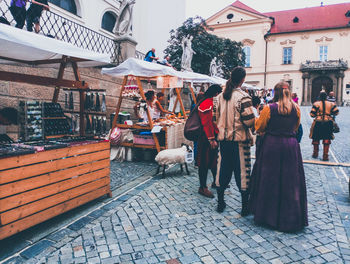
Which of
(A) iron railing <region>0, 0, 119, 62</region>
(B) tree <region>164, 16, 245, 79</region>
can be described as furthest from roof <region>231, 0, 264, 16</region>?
(A) iron railing <region>0, 0, 119, 62</region>

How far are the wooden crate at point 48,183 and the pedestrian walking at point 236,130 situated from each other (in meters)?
1.77

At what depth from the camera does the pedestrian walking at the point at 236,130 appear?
352 centimetres

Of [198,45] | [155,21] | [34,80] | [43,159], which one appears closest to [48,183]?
[43,159]

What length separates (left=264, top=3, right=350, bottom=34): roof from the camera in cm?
3497

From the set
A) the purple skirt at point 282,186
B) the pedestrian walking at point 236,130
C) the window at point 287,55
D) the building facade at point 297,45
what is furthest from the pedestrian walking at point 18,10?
the window at point 287,55

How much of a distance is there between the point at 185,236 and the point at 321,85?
3656 cm

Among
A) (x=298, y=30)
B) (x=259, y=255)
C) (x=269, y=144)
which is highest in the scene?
(x=298, y=30)

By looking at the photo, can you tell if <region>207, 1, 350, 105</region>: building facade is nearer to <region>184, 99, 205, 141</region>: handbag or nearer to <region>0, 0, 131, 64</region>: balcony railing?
<region>0, 0, 131, 64</region>: balcony railing

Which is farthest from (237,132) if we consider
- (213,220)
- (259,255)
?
(259,255)

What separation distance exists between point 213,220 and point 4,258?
2.37m

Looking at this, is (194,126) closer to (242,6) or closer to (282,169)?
(282,169)

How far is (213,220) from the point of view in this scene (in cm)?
359

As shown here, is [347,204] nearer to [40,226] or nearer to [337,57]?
[40,226]

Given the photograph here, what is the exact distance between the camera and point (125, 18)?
36.7 ft
